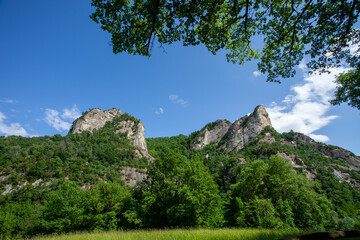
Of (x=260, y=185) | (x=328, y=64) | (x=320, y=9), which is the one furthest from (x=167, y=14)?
(x=260, y=185)

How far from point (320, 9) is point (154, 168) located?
17191 mm

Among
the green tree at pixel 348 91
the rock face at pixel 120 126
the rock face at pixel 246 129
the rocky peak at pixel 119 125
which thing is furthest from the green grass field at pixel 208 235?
the rocky peak at pixel 119 125

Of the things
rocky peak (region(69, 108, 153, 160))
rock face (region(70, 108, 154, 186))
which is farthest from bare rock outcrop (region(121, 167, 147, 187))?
rocky peak (region(69, 108, 153, 160))

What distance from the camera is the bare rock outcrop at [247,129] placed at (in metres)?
93.1

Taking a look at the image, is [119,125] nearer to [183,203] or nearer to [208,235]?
[183,203]

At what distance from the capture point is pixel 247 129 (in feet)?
318

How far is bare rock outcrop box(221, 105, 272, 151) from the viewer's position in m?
93.1

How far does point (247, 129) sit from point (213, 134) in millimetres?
36950

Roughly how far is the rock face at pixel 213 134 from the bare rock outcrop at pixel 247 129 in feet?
66.6

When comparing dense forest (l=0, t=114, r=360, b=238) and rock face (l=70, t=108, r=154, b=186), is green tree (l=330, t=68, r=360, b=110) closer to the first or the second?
dense forest (l=0, t=114, r=360, b=238)

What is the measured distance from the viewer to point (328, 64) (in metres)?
6.73

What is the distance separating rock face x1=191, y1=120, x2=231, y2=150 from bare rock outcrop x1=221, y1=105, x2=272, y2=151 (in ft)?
66.6

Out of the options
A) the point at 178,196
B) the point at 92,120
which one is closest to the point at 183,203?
the point at 178,196

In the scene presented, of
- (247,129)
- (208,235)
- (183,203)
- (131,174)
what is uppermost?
(247,129)
